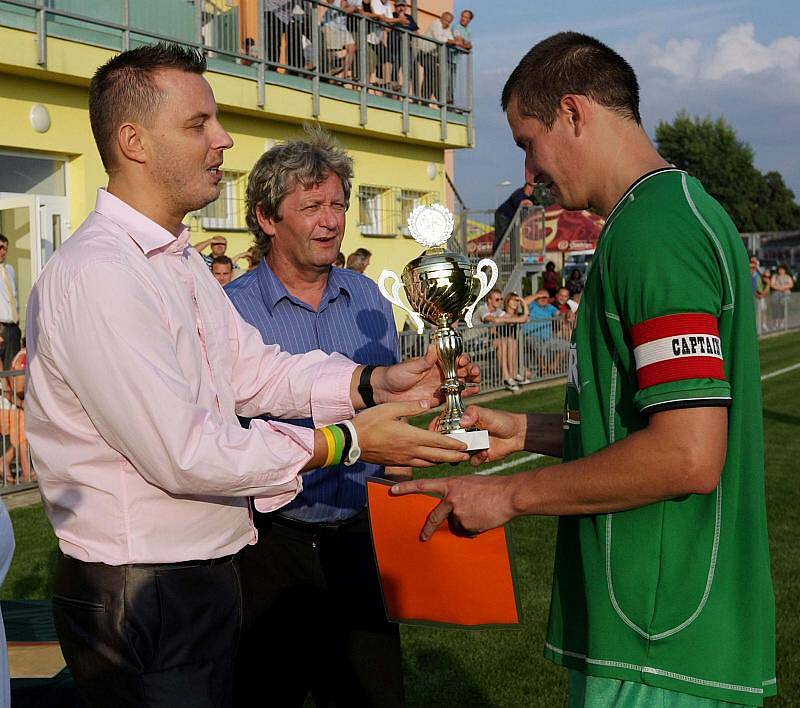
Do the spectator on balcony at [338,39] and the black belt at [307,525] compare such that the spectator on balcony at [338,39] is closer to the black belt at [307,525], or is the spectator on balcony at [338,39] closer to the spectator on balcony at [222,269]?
the spectator on balcony at [222,269]

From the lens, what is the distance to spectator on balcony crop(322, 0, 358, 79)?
64.2ft

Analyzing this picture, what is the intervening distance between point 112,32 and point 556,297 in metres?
9.31

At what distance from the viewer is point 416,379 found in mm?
3740

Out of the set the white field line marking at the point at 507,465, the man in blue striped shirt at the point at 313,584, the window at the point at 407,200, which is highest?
the window at the point at 407,200

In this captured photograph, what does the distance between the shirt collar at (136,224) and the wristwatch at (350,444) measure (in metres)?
0.70

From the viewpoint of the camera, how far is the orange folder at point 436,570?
2801mm

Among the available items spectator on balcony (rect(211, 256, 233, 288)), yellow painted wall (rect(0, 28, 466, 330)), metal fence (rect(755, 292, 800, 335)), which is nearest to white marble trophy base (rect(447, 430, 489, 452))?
spectator on balcony (rect(211, 256, 233, 288))

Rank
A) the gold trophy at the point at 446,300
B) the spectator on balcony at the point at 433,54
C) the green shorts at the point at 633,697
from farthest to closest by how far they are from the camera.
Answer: the spectator on balcony at the point at 433,54, the gold trophy at the point at 446,300, the green shorts at the point at 633,697

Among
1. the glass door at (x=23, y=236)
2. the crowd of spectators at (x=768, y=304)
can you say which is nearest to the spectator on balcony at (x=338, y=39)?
the glass door at (x=23, y=236)

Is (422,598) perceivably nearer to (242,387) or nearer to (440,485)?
(440,485)

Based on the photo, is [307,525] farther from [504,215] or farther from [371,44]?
[504,215]

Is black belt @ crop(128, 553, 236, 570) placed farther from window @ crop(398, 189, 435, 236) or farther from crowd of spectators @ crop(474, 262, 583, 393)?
window @ crop(398, 189, 435, 236)

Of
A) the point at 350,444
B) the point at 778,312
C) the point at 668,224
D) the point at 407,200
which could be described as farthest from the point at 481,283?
the point at 778,312

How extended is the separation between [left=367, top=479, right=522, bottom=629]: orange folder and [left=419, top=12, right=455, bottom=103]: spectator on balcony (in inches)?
811
